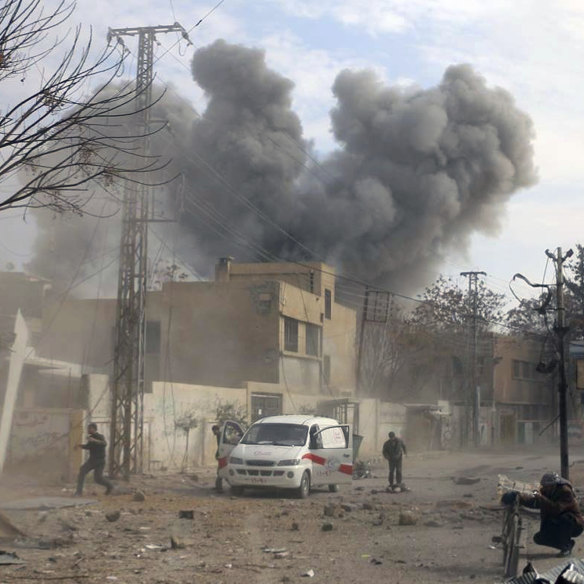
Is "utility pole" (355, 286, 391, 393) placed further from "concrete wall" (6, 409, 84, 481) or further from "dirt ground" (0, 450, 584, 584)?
"dirt ground" (0, 450, 584, 584)

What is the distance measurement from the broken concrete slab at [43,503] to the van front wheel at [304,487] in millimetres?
3762

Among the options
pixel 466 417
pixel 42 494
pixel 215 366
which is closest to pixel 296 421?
pixel 42 494

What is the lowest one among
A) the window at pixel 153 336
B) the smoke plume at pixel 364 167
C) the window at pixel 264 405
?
the window at pixel 264 405

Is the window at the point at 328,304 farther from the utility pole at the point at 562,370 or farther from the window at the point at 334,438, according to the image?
the window at the point at 334,438

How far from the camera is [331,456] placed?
59.3 feet

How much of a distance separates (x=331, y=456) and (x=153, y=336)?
2103cm

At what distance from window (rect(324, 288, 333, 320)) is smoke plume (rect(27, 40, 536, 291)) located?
31.8 feet

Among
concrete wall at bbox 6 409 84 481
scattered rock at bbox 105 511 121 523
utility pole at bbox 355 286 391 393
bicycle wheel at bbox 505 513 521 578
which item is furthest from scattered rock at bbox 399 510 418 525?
utility pole at bbox 355 286 391 393

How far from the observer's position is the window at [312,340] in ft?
135

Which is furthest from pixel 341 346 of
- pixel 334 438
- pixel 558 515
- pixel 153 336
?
pixel 558 515

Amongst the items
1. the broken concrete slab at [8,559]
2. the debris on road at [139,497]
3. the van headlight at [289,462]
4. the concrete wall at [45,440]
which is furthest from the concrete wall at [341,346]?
the broken concrete slab at [8,559]

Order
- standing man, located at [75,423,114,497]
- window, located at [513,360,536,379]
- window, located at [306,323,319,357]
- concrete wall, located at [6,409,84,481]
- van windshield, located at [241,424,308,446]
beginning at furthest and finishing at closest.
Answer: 1. window, located at [513,360,536,379]
2. window, located at [306,323,319,357]
3. concrete wall, located at [6,409,84,481]
4. van windshield, located at [241,424,308,446]
5. standing man, located at [75,423,114,497]

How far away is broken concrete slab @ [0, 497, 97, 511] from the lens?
1358 centimetres

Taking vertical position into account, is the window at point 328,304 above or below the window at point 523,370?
above
